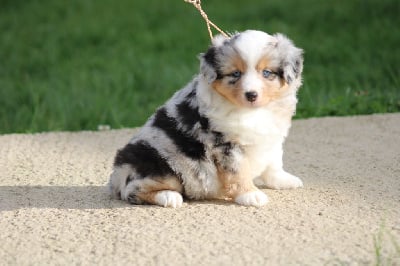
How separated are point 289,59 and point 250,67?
27 centimetres

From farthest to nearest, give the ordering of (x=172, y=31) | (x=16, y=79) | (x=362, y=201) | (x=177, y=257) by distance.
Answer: (x=172, y=31) → (x=16, y=79) → (x=362, y=201) → (x=177, y=257)

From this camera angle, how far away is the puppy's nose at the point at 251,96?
4.23 metres

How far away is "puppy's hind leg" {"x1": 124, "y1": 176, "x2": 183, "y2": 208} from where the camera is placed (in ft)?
14.8

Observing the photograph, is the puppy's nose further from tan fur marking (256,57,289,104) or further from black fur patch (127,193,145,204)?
black fur patch (127,193,145,204)

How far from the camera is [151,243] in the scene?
13.1 ft

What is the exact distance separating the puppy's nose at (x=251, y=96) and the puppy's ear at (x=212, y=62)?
22 centimetres

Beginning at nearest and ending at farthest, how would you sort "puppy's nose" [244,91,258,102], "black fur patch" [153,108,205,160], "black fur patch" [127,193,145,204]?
1. "puppy's nose" [244,91,258,102]
2. "black fur patch" [153,108,205,160]
3. "black fur patch" [127,193,145,204]

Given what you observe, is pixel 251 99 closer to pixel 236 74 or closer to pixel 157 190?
pixel 236 74

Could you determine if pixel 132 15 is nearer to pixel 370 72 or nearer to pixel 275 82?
pixel 370 72

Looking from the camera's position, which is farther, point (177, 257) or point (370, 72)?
point (370, 72)

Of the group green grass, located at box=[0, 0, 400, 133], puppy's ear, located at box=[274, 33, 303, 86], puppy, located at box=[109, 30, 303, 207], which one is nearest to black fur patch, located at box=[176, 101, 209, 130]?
puppy, located at box=[109, 30, 303, 207]

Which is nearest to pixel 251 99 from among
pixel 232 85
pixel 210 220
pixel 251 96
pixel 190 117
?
pixel 251 96

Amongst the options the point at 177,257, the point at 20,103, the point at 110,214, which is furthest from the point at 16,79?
the point at 177,257

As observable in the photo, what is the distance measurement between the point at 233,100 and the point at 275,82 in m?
0.27
